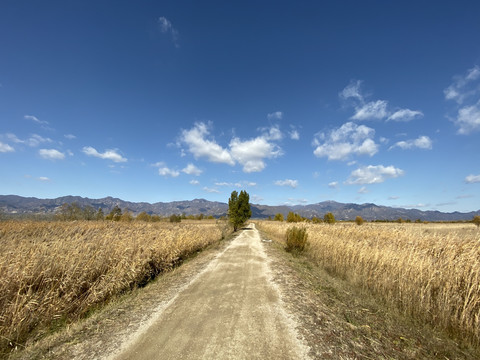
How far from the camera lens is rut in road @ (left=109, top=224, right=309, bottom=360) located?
3.60m

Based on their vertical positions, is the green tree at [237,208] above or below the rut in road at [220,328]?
above

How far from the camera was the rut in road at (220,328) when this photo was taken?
11.8 ft

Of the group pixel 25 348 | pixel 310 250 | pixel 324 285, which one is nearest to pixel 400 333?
pixel 324 285

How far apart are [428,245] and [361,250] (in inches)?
95.3

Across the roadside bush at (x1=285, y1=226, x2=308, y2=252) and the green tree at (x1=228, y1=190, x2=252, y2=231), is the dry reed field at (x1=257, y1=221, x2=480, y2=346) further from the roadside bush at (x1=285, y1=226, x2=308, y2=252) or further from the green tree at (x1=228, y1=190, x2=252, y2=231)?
the green tree at (x1=228, y1=190, x2=252, y2=231)

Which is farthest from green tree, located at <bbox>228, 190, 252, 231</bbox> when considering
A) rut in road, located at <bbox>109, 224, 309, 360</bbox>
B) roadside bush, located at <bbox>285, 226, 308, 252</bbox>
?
rut in road, located at <bbox>109, 224, 309, 360</bbox>

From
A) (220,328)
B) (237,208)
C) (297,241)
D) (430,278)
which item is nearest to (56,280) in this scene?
(220,328)

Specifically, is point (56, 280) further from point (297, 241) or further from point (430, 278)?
point (297, 241)

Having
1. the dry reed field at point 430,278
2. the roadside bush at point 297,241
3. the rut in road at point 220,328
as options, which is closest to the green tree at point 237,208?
the roadside bush at point 297,241

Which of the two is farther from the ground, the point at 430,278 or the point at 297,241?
the point at 430,278

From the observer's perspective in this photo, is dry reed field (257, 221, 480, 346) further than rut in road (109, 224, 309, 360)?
Yes

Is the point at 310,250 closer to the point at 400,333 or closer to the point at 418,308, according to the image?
the point at 418,308

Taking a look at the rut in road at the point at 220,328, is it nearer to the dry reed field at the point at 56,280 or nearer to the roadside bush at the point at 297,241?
the dry reed field at the point at 56,280

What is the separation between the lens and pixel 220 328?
439cm
